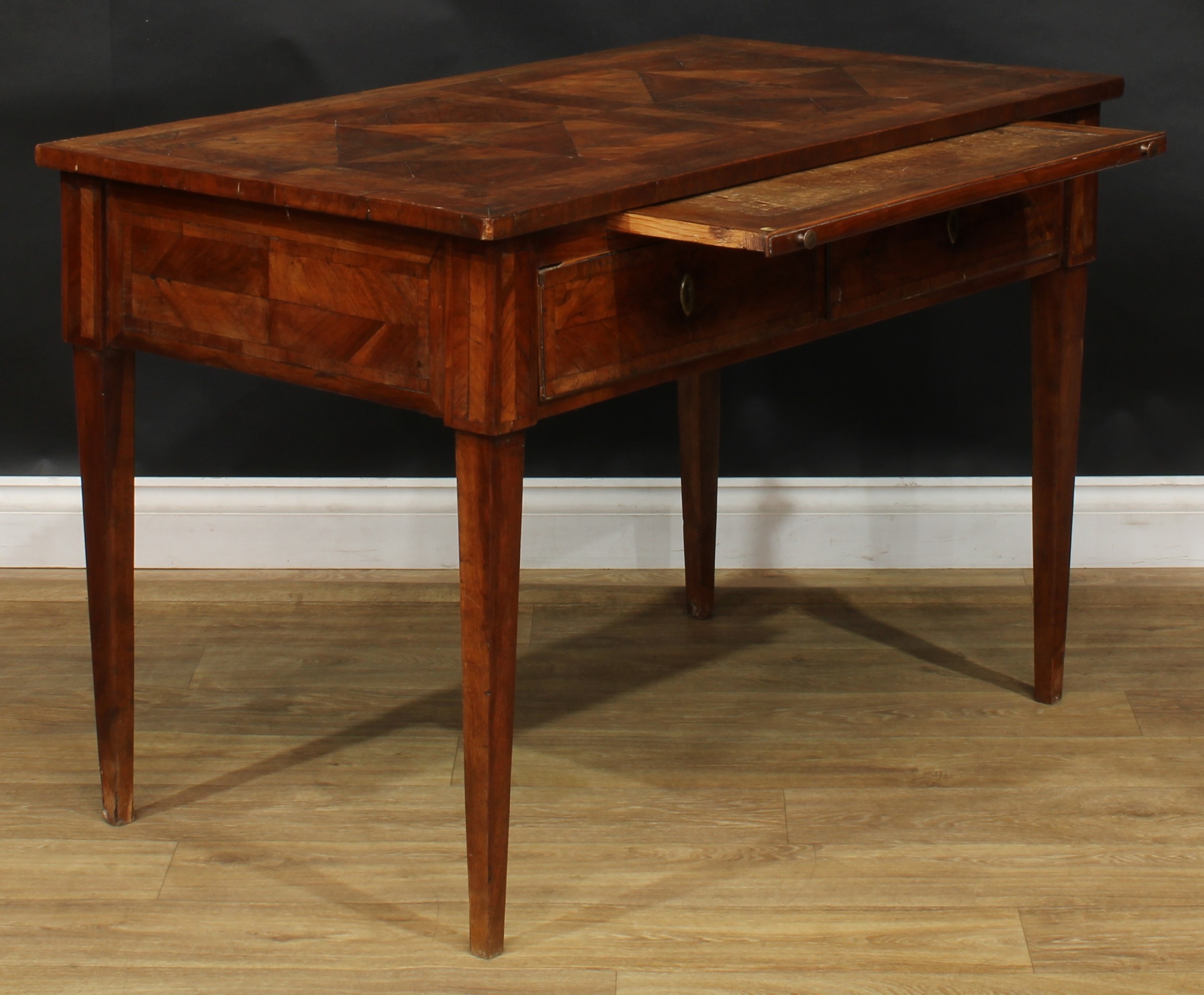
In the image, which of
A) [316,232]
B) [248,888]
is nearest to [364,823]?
[248,888]

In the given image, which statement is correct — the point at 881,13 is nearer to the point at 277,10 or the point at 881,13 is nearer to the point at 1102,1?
the point at 1102,1

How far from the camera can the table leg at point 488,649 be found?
62.8 inches

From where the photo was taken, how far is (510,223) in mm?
1482

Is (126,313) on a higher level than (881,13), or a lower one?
lower

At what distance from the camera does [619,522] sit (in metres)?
2.86

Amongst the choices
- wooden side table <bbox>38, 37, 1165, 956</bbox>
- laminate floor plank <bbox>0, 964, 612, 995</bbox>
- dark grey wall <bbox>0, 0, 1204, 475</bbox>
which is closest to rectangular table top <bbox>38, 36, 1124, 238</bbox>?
wooden side table <bbox>38, 37, 1165, 956</bbox>

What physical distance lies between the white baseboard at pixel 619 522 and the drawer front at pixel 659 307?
1.06 metres

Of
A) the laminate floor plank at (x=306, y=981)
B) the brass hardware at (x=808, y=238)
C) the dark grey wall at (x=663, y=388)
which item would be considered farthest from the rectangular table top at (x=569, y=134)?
the laminate floor plank at (x=306, y=981)

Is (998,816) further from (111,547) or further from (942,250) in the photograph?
(111,547)

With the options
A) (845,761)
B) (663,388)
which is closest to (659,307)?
(845,761)

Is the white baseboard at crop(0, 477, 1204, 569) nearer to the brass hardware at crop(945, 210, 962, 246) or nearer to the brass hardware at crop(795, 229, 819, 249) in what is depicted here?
the brass hardware at crop(945, 210, 962, 246)

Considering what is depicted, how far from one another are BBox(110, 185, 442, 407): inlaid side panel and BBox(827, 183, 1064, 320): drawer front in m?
0.47

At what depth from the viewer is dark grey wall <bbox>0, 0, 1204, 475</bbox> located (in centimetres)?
269

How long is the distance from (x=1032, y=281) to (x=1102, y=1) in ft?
2.36
